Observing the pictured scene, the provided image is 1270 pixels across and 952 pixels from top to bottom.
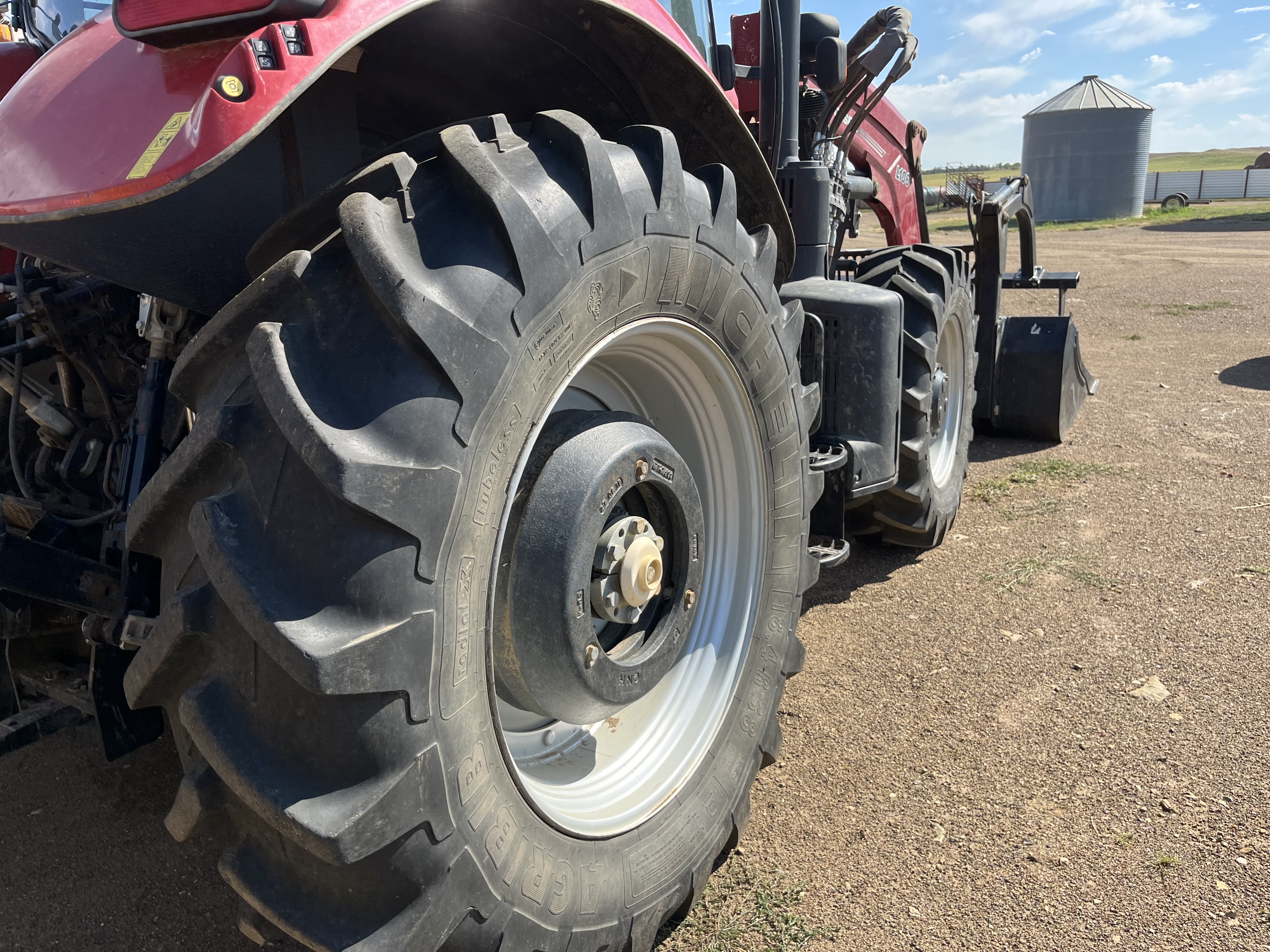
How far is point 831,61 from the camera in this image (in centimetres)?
370

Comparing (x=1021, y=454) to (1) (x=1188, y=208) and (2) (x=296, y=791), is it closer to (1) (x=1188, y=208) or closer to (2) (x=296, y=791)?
(2) (x=296, y=791)

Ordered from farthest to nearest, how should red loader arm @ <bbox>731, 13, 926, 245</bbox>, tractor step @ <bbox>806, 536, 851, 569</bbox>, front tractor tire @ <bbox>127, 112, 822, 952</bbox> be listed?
red loader arm @ <bbox>731, 13, 926, 245</bbox> < tractor step @ <bbox>806, 536, 851, 569</bbox> < front tractor tire @ <bbox>127, 112, 822, 952</bbox>

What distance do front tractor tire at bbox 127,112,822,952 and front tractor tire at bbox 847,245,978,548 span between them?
6.62ft

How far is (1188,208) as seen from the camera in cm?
3288

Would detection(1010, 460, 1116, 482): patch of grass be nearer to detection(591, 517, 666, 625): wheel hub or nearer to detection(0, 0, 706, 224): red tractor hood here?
detection(591, 517, 666, 625): wheel hub

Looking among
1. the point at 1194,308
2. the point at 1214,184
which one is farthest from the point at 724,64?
the point at 1214,184

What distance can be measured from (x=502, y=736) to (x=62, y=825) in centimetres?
161

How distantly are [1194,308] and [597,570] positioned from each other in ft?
37.0

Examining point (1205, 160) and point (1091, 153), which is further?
point (1205, 160)

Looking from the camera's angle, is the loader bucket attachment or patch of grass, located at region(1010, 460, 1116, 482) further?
the loader bucket attachment

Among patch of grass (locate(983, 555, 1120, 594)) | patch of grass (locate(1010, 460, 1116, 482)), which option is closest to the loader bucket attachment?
patch of grass (locate(1010, 460, 1116, 482))

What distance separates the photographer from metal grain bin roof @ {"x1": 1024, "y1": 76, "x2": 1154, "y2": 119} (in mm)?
31109

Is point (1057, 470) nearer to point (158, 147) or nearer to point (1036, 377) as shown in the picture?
point (1036, 377)

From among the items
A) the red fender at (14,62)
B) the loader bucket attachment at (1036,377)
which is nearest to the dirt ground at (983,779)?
the loader bucket attachment at (1036,377)
